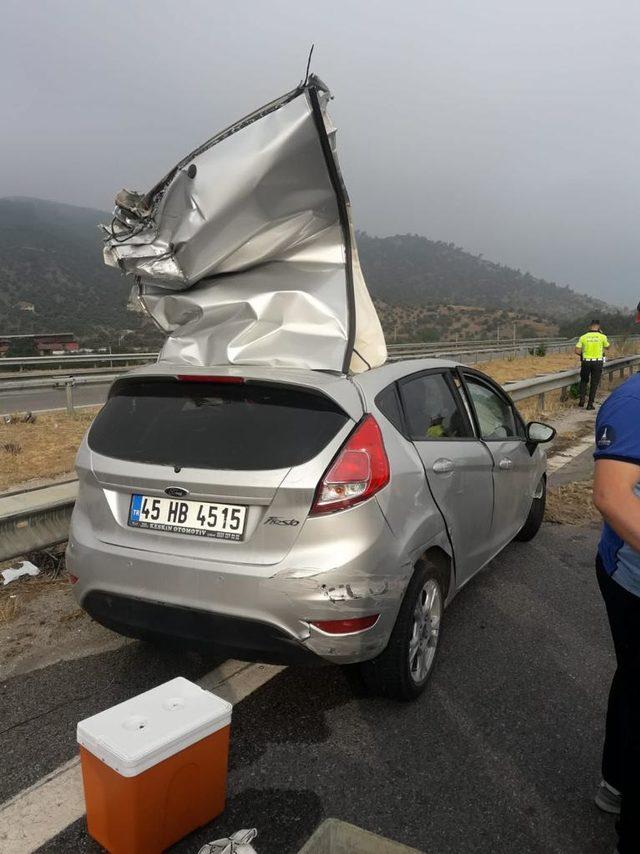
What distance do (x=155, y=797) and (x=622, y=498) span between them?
171cm

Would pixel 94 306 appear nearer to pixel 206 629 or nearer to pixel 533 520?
pixel 533 520

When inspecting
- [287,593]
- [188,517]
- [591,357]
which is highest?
[188,517]

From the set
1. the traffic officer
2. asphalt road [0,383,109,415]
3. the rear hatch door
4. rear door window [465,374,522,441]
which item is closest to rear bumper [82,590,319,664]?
the rear hatch door

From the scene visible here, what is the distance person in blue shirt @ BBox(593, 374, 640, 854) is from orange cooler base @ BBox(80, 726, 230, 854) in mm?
1336

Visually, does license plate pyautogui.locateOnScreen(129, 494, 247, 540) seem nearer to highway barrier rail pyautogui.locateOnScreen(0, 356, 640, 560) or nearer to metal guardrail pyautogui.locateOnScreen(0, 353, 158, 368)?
highway barrier rail pyautogui.locateOnScreen(0, 356, 640, 560)

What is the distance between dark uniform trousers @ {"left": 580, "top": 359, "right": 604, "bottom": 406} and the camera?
14.8 m

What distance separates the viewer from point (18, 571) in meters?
4.64

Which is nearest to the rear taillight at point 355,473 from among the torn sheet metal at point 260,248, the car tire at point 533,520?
the torn sheet metal at point 260,248

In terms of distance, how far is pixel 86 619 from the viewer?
4.05 m

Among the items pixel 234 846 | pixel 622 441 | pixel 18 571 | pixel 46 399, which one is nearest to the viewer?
pixel 234 846

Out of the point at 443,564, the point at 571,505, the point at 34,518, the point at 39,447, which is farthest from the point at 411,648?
the point at 39,447

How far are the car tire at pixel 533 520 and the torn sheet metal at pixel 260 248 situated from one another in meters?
2.59

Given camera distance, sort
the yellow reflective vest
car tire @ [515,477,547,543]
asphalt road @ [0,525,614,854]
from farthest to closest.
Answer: the yellow reflective vest < car tire @ [515,477,547,543] < asphalt road @ [0,525,614,854]

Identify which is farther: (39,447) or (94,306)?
(94,306)
